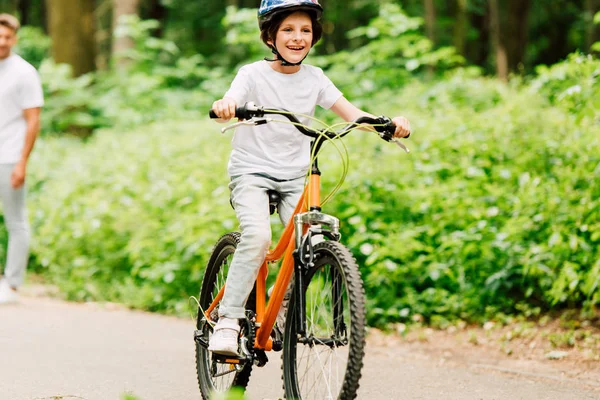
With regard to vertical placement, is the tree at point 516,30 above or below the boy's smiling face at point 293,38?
above

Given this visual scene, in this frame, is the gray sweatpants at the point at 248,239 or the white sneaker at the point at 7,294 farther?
the white sneaker at the point at 7,294

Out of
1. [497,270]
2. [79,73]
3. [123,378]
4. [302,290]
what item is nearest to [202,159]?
[497,270]

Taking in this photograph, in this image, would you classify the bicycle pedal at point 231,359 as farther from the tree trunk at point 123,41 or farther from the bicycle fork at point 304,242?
the tree trunk at point 123,41

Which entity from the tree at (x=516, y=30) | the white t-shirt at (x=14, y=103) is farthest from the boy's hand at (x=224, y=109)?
the tree at (x=516, y=30)

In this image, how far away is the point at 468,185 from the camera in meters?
7.73

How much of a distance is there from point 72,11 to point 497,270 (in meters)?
10.9

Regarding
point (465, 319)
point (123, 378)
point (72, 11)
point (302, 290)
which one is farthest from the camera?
point (72, 11)

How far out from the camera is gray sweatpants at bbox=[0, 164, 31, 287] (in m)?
7.61

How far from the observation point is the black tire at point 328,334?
3.40 meters

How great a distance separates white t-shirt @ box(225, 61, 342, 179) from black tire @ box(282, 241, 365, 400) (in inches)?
25.3

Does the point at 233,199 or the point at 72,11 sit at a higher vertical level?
the point at 72,11

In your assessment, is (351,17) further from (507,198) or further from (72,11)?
(507,198)

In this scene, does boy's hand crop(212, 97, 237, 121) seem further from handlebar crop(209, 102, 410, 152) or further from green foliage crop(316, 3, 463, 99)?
green foliage crop(316, 3, 463, 99)

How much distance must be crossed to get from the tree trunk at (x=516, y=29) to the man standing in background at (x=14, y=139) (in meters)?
14.0
